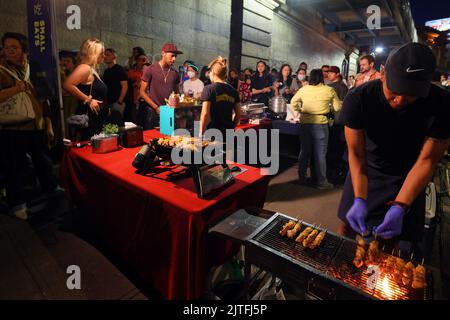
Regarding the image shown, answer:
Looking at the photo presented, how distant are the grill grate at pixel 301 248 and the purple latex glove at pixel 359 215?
0.56 ft

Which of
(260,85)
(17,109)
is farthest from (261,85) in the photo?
(17,109)

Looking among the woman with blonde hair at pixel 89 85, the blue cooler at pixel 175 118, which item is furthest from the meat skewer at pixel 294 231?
the woman with blonde hair at pixel 89 85

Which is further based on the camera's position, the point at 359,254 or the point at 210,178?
the point at 210,178

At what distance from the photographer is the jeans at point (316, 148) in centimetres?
477

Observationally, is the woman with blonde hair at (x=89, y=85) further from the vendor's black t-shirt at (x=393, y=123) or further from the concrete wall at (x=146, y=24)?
the vendor's black t-shirt at (x=393, y=123)

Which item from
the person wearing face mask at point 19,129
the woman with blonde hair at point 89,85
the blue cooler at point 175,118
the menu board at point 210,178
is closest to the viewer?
the menu board at point 210,178

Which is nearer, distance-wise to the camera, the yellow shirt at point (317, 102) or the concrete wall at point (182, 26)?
the yellow shirt at point (317, 102)

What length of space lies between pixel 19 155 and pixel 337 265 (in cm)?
404

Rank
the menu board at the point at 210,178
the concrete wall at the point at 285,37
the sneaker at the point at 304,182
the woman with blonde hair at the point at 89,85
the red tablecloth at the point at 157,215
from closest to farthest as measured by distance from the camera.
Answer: the red tablecloth at the point at 157,215 → the menu board at the point at 210,178 → the woman with blonde hair at the point at 89,85 → the sneaker at the point at 304,182 → the concrete wall at the point at 285,37

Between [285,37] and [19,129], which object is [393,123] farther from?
[285,37]

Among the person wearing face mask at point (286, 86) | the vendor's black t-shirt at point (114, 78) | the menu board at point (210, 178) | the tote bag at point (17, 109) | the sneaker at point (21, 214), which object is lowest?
the sneaker at point (21, 214)

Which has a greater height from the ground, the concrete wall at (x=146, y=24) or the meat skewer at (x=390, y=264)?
the concrete wall at (x=146, y=24)

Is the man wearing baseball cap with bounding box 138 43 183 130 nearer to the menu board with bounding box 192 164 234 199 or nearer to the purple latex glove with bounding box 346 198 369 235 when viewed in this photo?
the menu board with bounding box 192 164 234 199

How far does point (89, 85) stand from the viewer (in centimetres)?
369
